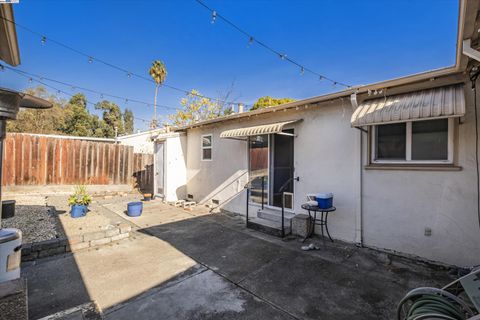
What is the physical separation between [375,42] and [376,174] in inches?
267

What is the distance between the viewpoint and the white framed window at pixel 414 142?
13.3 feet

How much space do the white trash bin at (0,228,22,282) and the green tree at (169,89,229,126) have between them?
2078cm

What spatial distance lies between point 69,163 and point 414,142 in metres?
13.1

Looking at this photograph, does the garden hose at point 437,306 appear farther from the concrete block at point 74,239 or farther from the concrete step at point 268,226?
the concrete block at point 74,239

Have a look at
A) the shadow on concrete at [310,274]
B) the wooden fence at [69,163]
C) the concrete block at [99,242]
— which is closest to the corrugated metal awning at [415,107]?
the shadow on concrete at [310,274]

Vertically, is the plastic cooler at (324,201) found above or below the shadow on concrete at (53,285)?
above

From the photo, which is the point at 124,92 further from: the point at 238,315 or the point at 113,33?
the point at 238,315

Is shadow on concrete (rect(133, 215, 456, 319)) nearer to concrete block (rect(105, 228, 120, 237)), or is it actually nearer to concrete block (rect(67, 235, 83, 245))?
concrete block (rect(105, 228, 120, 237))

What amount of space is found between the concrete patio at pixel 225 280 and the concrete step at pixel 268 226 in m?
0.29

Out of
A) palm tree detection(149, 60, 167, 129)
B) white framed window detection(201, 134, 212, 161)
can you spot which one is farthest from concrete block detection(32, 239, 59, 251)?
palm tree detection(149, 60, 167, 129)

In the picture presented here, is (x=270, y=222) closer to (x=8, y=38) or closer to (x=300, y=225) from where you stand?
(x=300, y=225)

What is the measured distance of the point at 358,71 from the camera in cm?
1084

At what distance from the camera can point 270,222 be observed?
604cm

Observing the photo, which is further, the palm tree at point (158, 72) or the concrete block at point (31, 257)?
the palm tree at point (158, 72)
